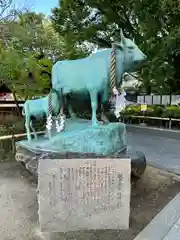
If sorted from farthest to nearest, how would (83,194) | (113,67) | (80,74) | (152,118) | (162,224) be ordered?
(152,118) → (80,74) → (113,67) → (162,224) → (83,194)

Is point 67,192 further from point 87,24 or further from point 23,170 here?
point 87,24

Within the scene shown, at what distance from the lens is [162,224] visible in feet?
10.7

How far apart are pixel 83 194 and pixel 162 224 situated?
3.54 feet

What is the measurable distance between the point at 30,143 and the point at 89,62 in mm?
1867

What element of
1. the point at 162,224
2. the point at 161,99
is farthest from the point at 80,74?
the point at 161,99

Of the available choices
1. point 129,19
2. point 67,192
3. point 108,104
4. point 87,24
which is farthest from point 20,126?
point 129,19

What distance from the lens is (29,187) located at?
466 cm

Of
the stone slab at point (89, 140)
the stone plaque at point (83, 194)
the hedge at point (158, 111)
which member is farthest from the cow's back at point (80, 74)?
the hedge at point (158, 111)

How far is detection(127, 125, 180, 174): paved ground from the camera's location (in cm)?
639

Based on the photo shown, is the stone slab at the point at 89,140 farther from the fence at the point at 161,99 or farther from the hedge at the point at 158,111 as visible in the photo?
the fence at the point at 161,99

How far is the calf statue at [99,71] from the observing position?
389 cm

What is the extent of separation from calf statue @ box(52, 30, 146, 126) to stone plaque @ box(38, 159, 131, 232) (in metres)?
1.15

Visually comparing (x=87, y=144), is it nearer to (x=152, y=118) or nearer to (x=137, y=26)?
(x=152, y=118)

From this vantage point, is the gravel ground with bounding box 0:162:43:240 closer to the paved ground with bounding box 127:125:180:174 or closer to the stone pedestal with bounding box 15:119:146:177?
the stone pedestal with bounding box 15:119:146:177
